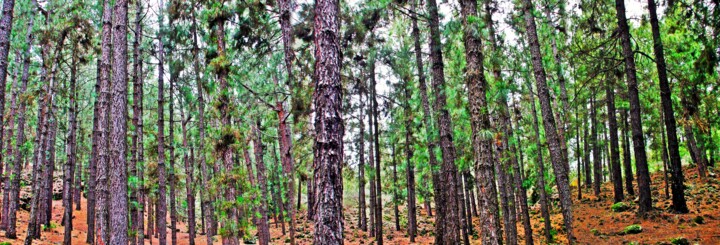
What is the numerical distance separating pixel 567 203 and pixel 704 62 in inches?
231

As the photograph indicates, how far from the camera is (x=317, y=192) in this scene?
5340 mm

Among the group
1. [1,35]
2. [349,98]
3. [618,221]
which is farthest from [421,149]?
[1,35]

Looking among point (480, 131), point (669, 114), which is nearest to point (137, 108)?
point (480, 131)

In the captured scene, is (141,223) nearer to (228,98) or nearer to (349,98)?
(228,98)

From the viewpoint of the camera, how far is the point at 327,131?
537 cm

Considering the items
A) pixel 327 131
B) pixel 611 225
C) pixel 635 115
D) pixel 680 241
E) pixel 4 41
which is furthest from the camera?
pixel 611 225

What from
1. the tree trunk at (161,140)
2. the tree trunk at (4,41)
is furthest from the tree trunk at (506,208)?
the tree trunk at (4,41)

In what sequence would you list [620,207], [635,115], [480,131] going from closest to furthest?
[480,131], [635,115], [620,207]

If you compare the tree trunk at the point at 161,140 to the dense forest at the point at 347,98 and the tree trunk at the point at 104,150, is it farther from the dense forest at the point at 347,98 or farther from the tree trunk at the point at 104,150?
the tree trunk at the point at 104,150

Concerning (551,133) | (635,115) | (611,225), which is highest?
(635,115)

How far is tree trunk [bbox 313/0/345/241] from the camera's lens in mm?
5227

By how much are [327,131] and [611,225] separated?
12.9 meters

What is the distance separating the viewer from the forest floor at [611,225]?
11.2 metres

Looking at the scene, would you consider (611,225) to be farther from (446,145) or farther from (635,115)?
(446,145)
